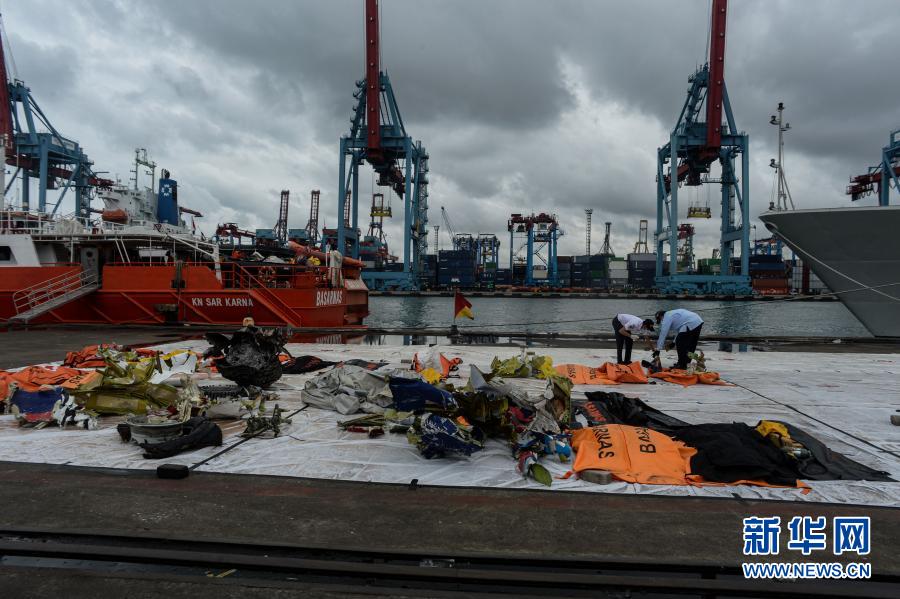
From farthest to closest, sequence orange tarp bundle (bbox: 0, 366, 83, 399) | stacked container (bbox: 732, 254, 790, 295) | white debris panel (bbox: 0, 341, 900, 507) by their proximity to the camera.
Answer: stacked container (bbox: 732, 254, 790, 295) < orange tarp bundle (bbox: 0, 366, 83, 399) < white debris panel (bbox: 0, 341, 900, 507)

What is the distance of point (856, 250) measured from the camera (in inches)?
516

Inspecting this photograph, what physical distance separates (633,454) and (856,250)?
13370mm

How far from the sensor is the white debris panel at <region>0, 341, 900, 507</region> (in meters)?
3.39

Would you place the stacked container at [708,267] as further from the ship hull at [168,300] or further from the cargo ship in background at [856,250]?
the ship hull at [168,300]

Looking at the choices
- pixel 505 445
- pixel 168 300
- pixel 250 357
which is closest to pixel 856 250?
pixel 505 445

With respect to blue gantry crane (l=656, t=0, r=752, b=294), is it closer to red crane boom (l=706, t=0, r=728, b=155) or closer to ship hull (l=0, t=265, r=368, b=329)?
red crane boom (l=706, t=0, r=728, b=155)

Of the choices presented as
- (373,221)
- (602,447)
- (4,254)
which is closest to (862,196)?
(602,447)

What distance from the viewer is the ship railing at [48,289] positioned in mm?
15756

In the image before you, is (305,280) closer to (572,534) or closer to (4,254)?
(4,254)

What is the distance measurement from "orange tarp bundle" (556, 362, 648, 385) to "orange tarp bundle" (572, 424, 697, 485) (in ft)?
10.2

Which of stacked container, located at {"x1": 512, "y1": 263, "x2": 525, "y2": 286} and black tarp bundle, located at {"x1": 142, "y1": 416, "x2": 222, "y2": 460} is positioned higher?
stacked container, located at {"x1": 512, "y1": 263, "x2": 525, "y2": 286}

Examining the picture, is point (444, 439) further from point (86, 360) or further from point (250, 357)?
point (86, 360)

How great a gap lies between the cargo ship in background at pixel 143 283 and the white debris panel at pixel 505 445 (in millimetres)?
9536

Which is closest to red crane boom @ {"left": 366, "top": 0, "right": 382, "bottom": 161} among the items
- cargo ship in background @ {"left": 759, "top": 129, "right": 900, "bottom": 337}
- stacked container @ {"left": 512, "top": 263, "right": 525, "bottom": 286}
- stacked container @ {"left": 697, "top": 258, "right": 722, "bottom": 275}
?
cargo ship in background @ {"left": 759, "top": 129, "right": 900, "bottom": 337}
